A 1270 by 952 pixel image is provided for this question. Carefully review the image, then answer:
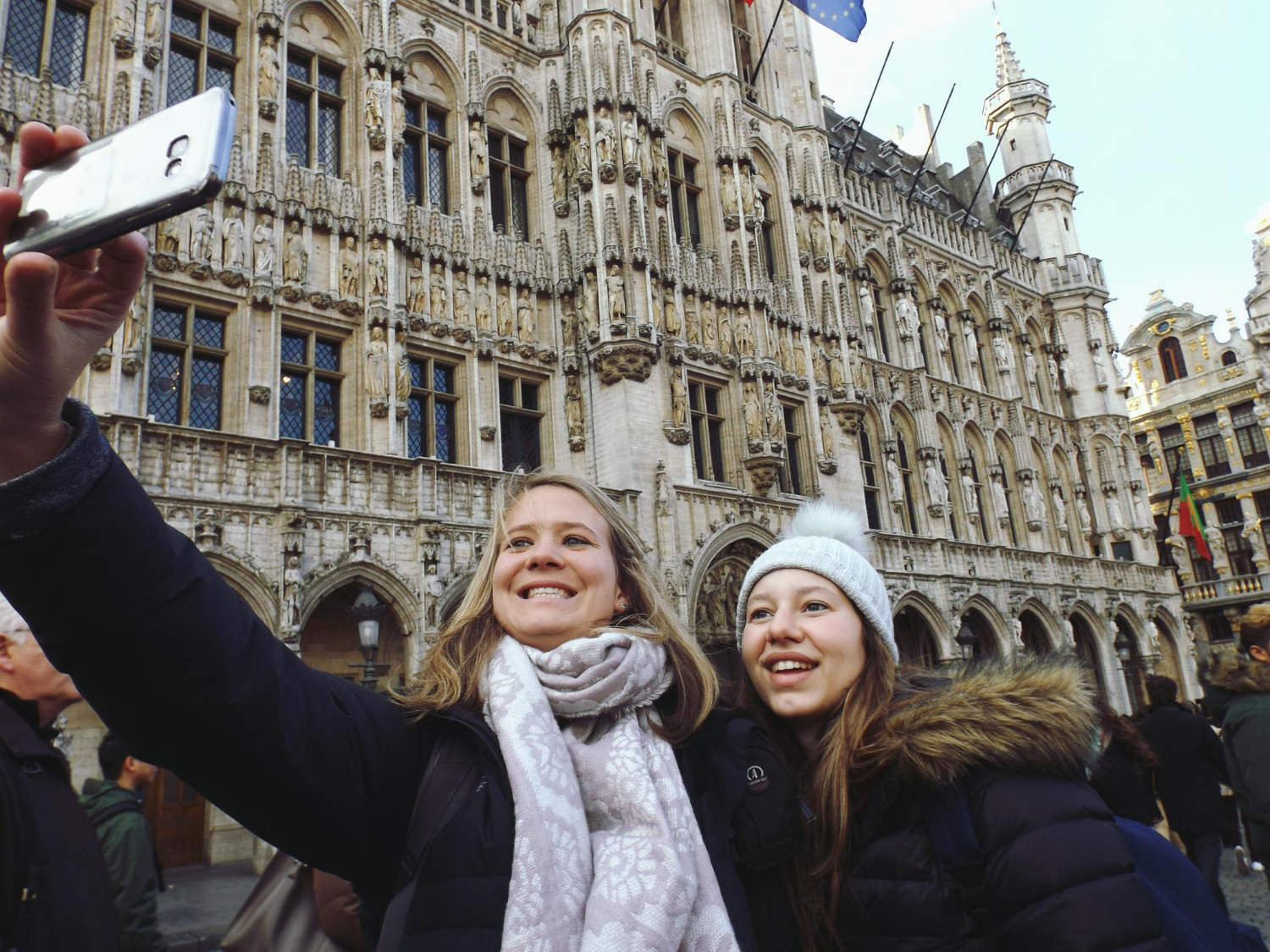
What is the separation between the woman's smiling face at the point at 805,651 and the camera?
224 centimetres

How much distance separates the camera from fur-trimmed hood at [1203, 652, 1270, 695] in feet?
13.1

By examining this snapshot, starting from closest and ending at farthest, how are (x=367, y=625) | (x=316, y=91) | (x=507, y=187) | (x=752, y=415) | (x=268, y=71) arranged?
(x=367, y=625) → (x=268, y=71) → (x=316, y=91) → (x=507, y=187) → (x=752, y=415)

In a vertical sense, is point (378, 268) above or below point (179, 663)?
above

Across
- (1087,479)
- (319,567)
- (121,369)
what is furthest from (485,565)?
(1087,479)

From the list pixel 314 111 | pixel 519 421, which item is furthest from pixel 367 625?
pixel 314 111

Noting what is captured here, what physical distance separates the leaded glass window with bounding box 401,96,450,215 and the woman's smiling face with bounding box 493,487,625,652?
13129 millimetres

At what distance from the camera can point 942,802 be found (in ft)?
6.07

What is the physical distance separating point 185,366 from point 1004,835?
38.6 ft

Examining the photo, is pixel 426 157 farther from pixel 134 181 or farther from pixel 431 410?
pixel 134 181

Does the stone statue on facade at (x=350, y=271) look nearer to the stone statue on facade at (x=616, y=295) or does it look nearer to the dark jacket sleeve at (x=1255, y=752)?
the stone statue on facade at (x=616, y=295)

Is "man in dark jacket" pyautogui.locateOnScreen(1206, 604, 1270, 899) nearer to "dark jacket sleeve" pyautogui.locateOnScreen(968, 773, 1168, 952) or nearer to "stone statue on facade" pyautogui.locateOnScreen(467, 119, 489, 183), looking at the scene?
"dark jacket sleeve" pyautogui.locateOnScreen(968, 773, 1168, 952)

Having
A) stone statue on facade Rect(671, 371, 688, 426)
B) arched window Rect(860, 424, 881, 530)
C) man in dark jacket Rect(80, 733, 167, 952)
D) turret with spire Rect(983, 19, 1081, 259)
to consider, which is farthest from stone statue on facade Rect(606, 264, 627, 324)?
turret with spire Rect(983, 19, 1081, 259)

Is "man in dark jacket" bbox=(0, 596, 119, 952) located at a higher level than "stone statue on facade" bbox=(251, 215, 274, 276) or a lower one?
lower

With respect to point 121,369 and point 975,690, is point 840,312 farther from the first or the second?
point 975,690
